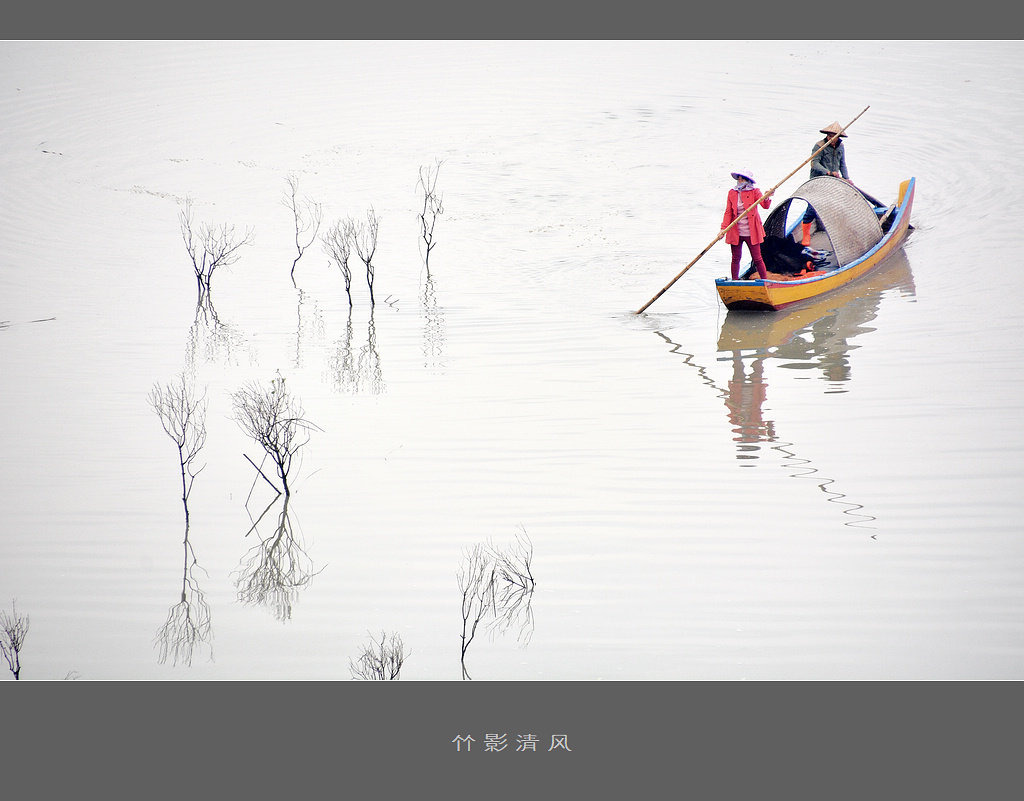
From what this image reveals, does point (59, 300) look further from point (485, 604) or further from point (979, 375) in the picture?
point (979, 375)

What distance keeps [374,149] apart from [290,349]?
12.6 meters

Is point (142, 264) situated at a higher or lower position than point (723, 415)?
higher

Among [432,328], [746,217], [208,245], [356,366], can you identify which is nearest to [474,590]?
[356,366]

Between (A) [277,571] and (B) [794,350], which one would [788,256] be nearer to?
(B) [794,350]

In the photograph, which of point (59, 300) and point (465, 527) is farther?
point (59, 300)

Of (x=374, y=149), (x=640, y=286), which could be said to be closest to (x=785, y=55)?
(x=374, y=149)

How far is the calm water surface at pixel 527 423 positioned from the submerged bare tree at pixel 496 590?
65 mm

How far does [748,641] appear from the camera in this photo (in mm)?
5113

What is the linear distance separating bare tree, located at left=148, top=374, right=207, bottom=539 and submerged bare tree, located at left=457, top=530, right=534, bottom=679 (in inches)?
75.9

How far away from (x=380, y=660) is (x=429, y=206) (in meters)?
14.5

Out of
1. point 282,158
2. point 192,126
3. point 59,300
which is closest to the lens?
point 59,300

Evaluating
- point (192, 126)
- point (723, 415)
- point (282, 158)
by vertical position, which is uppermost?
point (192, 126)

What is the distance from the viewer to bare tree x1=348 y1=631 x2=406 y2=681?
501 centimetres

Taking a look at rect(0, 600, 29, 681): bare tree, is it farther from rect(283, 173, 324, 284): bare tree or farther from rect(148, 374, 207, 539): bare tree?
rect(283, 173, 324, 284): bare tree
